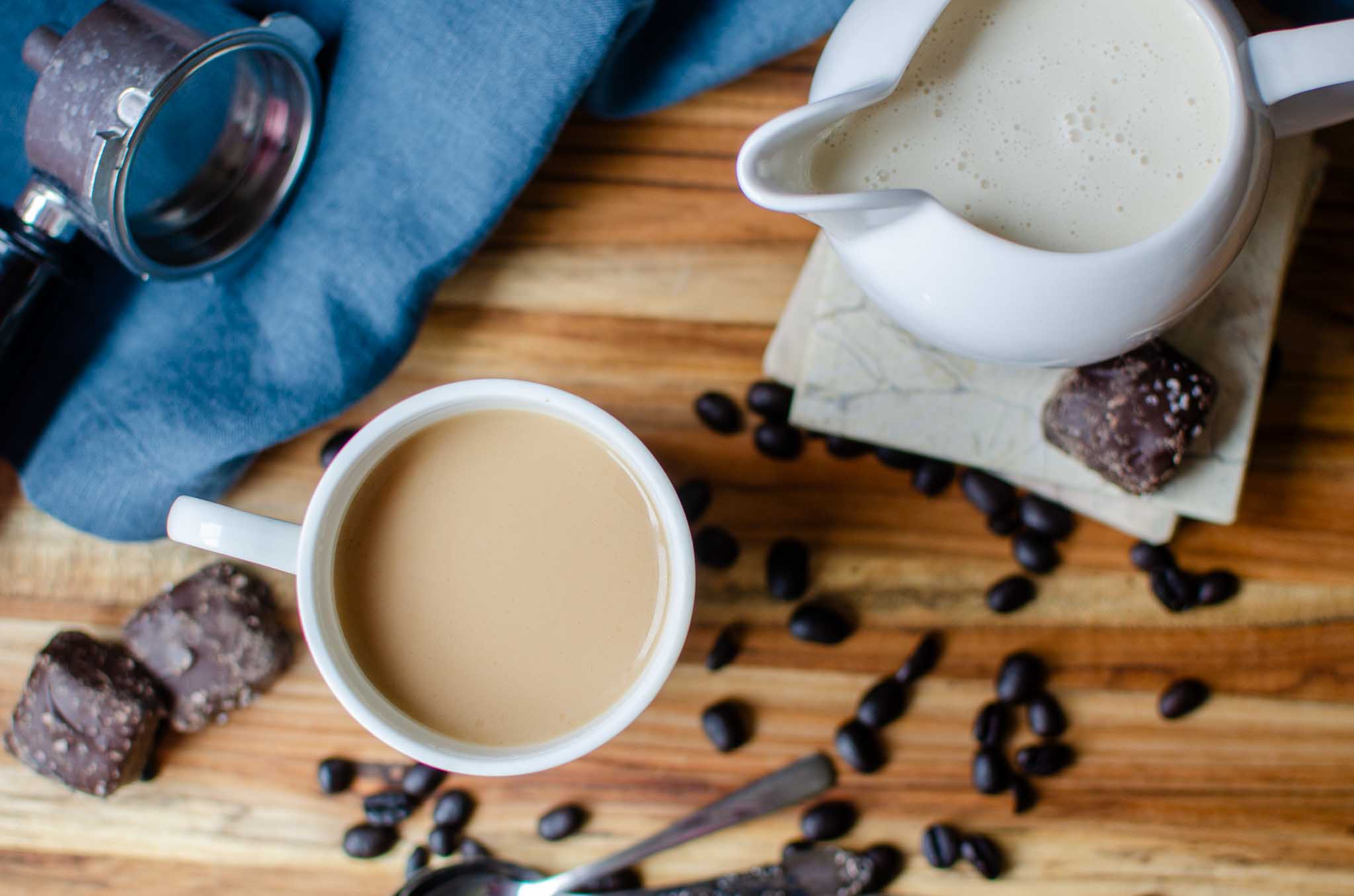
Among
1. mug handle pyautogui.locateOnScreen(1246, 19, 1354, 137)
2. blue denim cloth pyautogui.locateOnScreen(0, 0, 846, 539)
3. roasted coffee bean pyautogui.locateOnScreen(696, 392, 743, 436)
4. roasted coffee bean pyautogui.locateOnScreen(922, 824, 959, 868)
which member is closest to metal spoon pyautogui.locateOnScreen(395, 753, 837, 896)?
roasted coffee bean pyautogui.locateOnScreen(922, 824, 959, 868)

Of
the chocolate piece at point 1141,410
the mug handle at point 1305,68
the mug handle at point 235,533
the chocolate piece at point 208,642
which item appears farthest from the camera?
the chocolate piece at point 208,642

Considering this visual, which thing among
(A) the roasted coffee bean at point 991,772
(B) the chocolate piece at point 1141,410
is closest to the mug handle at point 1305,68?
(B) the chocolate piece at point 1141,410

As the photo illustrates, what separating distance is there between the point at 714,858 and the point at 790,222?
0.58 meters

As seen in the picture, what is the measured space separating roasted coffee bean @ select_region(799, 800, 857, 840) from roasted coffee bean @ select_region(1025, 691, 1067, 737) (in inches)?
7.1

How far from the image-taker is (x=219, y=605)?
2.99 ft

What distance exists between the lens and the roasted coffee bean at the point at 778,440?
925mm

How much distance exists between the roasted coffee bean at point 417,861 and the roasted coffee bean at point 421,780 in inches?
1.8

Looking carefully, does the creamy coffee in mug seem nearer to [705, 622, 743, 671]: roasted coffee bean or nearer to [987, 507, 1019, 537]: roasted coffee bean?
[705, 622, 743, 671]: roasted coffee bean

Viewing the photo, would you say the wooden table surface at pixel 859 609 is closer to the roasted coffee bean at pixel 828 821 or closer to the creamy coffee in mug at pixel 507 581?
the roasted coffee bean at pixel 828 821

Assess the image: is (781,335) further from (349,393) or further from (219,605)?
(219,605)

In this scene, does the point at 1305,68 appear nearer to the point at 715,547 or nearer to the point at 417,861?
the point at 715,547

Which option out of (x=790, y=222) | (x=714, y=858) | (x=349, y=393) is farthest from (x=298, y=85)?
(x=714, y=858)

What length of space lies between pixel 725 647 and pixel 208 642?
45cm

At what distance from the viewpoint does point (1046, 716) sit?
0.93m
